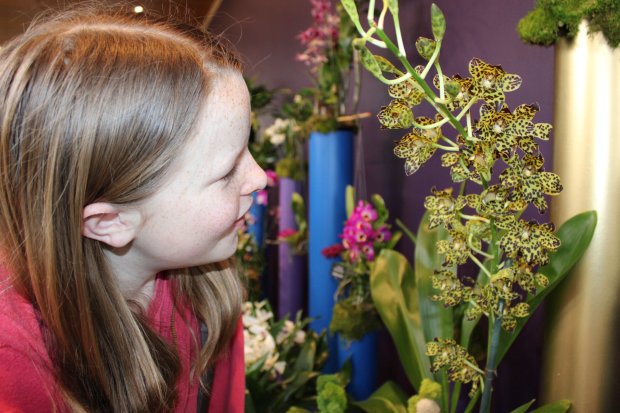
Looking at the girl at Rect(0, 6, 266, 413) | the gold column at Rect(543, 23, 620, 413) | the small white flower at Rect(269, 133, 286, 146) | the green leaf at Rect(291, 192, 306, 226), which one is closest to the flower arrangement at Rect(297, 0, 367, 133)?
the green leaf at Rect(291, 192, 306, 226)

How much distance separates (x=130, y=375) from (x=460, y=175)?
21.0 inches

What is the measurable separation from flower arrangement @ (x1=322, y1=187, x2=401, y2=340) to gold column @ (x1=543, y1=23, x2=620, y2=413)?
903mm

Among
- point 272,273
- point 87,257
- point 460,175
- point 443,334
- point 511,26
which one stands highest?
point 511,26

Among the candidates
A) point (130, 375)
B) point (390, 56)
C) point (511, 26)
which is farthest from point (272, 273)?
point (130, 375)

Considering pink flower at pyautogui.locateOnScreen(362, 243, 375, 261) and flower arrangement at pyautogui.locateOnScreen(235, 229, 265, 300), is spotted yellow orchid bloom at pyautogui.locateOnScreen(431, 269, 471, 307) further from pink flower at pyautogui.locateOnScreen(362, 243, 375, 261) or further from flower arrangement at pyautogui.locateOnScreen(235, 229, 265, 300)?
flower arrangement at pyautogui.locateOnScreen(235, 229, 265, 300)

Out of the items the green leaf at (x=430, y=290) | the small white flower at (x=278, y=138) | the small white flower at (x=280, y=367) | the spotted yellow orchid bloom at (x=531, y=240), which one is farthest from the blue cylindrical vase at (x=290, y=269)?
the spotted yellow orchid bloom at (x=531, y=240)

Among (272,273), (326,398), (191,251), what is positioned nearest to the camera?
(191,251)

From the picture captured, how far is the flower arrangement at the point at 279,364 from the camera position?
1.54m

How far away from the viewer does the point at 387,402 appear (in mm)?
1229

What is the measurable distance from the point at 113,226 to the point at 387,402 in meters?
0.73

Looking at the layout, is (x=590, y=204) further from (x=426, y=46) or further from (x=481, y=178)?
(x=426, y=46)

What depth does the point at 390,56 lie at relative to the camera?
2.06 metres

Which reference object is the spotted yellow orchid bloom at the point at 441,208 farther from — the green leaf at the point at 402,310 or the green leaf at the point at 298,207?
the green leaf at the point at 298,207

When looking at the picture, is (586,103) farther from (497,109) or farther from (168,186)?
(168,186)
